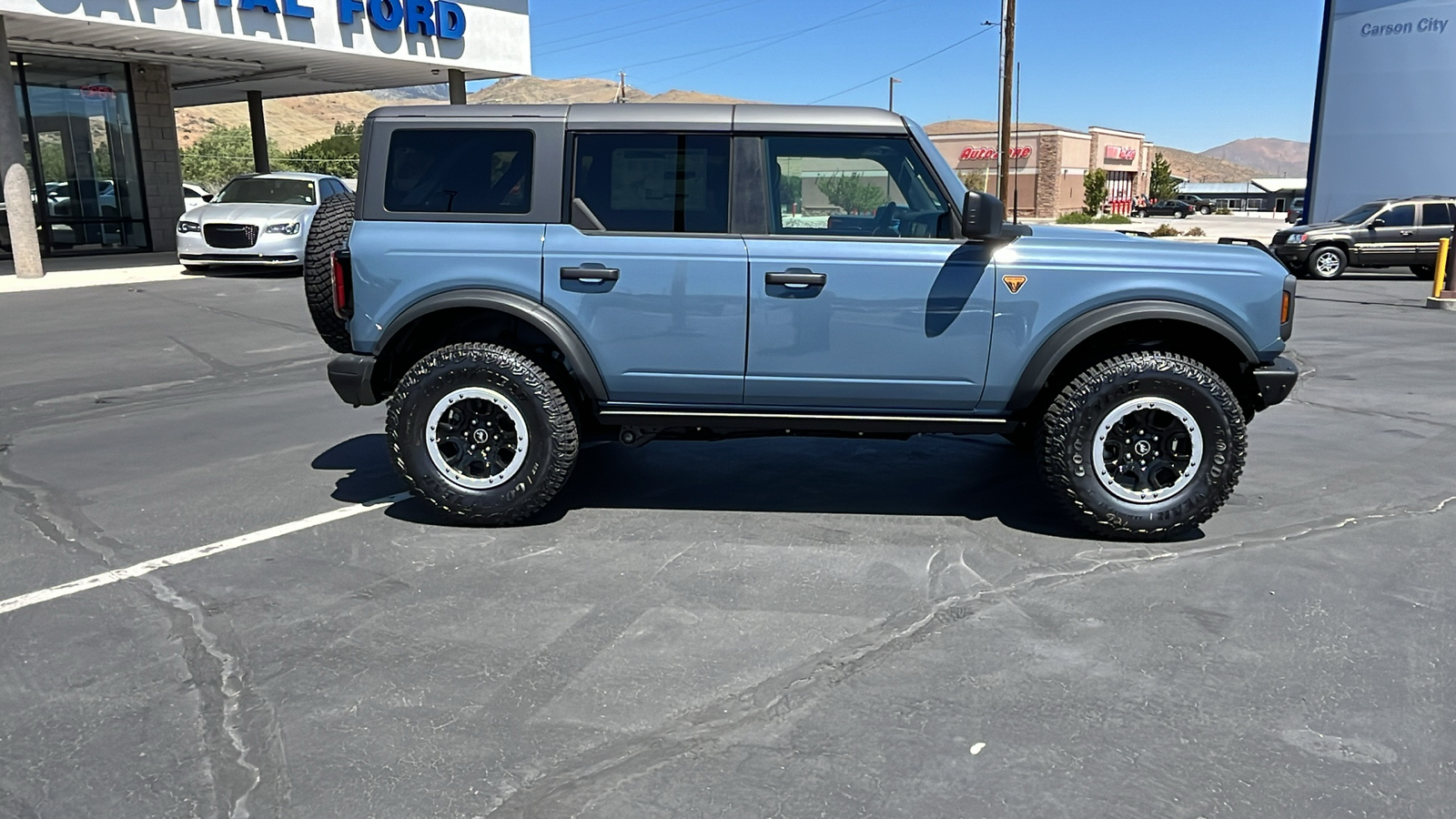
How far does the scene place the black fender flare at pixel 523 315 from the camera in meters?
4.64

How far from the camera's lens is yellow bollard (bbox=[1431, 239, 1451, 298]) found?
14.2 meters

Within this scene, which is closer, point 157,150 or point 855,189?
point 855,189

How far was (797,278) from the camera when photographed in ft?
14.9

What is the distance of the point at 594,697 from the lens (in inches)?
128

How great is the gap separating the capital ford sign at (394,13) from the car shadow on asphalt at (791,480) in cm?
1493

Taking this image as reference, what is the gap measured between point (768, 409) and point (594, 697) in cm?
189

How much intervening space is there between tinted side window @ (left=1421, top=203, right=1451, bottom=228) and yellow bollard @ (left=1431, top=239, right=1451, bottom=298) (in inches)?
203

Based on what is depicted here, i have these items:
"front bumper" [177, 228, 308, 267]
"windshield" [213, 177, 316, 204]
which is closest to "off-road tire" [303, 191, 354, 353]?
"front bumper" [177, 228, 308, 267]

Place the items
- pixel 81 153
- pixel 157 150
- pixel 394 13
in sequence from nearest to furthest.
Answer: pixel 394 13
pixel 81 153
pixel 157 150

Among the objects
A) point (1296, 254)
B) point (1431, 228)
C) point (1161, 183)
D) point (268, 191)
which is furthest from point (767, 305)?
point (1161, 183)

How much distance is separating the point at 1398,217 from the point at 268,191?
20.2 metres

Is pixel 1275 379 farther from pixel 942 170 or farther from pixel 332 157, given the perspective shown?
pixel 332 157

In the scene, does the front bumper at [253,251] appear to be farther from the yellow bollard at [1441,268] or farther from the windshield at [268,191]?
the yellow bollard at [1441,268]

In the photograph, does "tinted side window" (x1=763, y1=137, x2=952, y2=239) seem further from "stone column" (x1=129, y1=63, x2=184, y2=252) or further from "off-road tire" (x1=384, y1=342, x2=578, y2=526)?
"stone column" (x1=129, y1=63, x2=184, y2=252)
